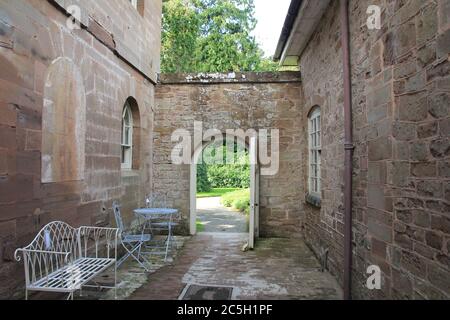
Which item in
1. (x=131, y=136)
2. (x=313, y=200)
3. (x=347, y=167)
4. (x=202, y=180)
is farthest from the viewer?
(x=202, y=180)

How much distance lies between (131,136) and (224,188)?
16143mm

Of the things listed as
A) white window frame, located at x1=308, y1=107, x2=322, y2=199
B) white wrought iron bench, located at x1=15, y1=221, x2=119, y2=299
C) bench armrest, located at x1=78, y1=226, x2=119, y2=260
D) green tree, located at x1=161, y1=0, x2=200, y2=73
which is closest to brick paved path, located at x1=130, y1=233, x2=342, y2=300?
white wrought iron bench, located at x1=15, y1=221, x2=119, y2=299

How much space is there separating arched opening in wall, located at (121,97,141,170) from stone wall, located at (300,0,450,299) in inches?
169

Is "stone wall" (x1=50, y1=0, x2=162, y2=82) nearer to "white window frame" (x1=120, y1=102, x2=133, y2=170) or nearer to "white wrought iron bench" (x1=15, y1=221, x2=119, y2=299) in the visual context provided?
"white window frame" (x1=120, y1=102, x2=133, y2=170)

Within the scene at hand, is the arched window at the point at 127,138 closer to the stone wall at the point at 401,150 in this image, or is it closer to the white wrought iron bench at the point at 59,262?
the white wrought iron bench at the point at 59,262

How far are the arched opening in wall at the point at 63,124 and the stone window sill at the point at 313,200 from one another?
3.90 metres

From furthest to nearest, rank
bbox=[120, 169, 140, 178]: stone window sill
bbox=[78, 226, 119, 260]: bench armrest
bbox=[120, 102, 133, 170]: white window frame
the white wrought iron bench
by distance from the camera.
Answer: bbox=[120, 102, 133, 170]: white window frame
bbox=[120, 169, 140, 178]: stone window sill
bbox=[78, 226, 119, 260]: bench armrest
the white wrought iron bench

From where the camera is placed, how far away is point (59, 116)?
14.4 feet

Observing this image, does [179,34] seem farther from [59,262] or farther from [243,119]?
[59,262]

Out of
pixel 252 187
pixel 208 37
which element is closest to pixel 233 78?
pixel 252 187

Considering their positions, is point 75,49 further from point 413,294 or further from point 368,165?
point 413,294

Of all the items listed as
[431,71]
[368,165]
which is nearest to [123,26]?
[368,165]

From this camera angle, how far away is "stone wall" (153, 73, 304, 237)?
8258 mm

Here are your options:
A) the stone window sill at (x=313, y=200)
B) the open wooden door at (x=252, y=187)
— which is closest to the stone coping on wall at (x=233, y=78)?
the open wooden door at (x=252, y=187)
